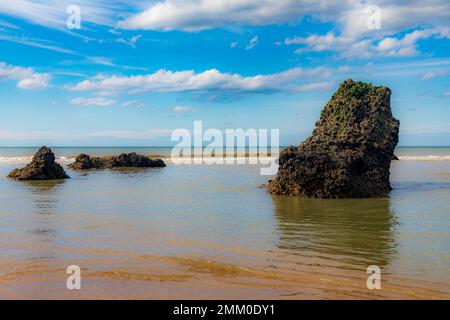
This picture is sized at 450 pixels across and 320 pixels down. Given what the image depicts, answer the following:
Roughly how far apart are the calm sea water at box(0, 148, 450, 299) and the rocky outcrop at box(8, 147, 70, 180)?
9885 millimetres

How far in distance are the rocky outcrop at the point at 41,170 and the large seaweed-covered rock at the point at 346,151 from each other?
14.3 meters

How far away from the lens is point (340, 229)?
38.9 ft

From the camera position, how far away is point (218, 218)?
13.6m

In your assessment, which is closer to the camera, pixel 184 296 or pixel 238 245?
pixel 184 296

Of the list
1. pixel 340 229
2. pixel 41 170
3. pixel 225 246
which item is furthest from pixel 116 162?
pixel 225 246

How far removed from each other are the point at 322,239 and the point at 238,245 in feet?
6.42

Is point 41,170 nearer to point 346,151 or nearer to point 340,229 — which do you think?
point 346,151

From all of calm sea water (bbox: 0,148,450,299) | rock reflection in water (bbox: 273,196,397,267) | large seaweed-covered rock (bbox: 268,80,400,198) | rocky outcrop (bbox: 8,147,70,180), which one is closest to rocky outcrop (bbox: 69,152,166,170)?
rocky outcrop (bbox: 8,147,70,180)

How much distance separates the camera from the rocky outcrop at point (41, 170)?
2734cm

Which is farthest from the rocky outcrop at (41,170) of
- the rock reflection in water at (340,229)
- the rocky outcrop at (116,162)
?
the rock reflection in water at (340,229)
